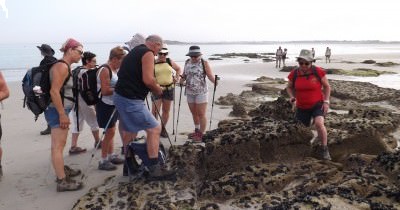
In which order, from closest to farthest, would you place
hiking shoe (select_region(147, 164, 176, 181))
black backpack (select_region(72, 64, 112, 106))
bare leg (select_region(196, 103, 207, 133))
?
1. hiking shoe (select_region(147, 164, 176, 181))
2. black backpack (select_region(72, 64, 112, 106))
3. bare leg (select_region(196, 103, 207, 133))

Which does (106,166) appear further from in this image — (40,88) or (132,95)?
(40,88)

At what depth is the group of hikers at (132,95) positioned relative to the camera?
5.02m

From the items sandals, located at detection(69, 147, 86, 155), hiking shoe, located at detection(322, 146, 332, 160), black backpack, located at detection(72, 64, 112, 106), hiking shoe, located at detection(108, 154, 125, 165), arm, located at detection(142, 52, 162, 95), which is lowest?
sandals, located at detection(69, 147, 86, 155)

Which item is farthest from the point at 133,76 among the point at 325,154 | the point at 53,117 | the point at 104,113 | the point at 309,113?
the point at 325,154

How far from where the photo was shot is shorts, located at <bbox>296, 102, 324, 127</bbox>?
613 centimetres

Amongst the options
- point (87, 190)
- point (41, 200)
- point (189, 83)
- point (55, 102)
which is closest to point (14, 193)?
point (41, 200)

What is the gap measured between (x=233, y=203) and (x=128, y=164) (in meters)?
1.86

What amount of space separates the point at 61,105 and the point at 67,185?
3.68 feet

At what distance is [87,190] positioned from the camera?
5.29m

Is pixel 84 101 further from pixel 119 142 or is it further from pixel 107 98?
pixel 119 142

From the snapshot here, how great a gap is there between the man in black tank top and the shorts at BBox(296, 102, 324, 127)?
8.20 feet

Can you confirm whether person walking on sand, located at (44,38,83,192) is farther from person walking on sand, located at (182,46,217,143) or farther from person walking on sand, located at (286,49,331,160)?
person walking on sand, located at (286,49,331,160)

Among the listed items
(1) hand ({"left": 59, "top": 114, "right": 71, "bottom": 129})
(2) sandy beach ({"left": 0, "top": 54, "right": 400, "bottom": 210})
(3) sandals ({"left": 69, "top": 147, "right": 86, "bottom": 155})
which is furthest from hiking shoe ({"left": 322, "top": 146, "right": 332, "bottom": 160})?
(3) sandals ({"left": 69, "top": 147, "right": 86, "bottom": 155})

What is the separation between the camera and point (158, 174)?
513cm
